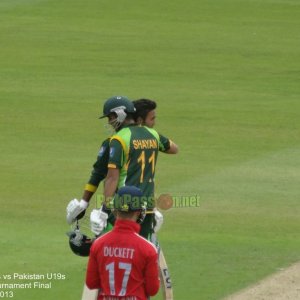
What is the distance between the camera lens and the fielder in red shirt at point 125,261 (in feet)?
26.0

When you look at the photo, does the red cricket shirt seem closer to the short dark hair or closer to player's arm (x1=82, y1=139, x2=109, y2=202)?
player's arm (x1=82, y1=139, x2=109, y2=202)

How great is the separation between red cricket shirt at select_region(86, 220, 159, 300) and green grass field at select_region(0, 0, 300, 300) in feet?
10.9

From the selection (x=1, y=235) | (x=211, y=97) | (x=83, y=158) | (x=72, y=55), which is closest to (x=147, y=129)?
(x=1, y=235)

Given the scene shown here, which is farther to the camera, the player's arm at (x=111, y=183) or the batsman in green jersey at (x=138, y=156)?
the batsman in green jersey at (x=138, y=156)

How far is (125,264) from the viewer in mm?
7930

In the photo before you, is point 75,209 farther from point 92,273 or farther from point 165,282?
point 92,273

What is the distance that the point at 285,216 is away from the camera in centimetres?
1499

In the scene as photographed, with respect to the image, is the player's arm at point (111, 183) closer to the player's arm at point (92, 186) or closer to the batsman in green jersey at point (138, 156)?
the batsman in green jersey at point (138, 156)

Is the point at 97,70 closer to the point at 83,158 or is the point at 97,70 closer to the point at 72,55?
the point at 72,55

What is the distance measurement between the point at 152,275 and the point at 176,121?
14.6m

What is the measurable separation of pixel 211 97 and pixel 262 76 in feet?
12.0

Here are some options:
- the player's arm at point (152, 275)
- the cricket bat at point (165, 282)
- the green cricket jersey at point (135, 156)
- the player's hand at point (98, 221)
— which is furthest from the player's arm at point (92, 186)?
the player's arm at point (152, 275)

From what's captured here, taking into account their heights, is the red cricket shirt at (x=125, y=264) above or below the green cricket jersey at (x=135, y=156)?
below

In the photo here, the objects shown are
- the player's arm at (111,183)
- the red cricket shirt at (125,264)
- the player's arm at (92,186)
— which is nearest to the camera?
the red cricket shirt at (125,264)
